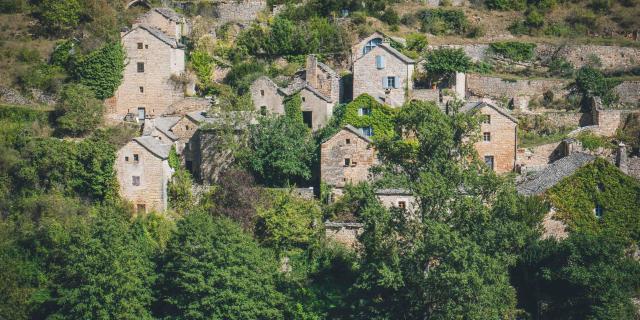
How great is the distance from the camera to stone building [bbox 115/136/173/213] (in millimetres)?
50406

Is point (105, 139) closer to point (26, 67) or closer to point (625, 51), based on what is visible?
point (26, 67)

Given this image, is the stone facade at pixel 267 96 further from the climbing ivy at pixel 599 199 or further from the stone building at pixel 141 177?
the climbing ivy at pixel 599 199

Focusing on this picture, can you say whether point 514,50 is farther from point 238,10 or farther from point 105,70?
point 105,70

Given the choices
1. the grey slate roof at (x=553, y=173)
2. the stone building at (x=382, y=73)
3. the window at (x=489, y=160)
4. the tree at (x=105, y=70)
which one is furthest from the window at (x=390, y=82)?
the tree at (x=105, y=70)

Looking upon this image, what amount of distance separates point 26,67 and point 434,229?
25.6 m

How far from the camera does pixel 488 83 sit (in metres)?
59.2

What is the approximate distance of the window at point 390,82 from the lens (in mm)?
55625

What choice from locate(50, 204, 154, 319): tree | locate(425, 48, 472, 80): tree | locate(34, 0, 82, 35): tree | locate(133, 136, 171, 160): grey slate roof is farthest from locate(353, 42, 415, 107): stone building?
locate(34, 0, 82, 35): tree

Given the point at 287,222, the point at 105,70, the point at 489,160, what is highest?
the point at 105,70

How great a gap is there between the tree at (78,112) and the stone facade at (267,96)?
21.5 ft

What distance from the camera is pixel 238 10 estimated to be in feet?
211

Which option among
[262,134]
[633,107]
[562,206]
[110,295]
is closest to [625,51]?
[633,107]

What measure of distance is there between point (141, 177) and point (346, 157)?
8.12 m

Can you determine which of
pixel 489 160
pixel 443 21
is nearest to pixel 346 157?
pixel 489 160
